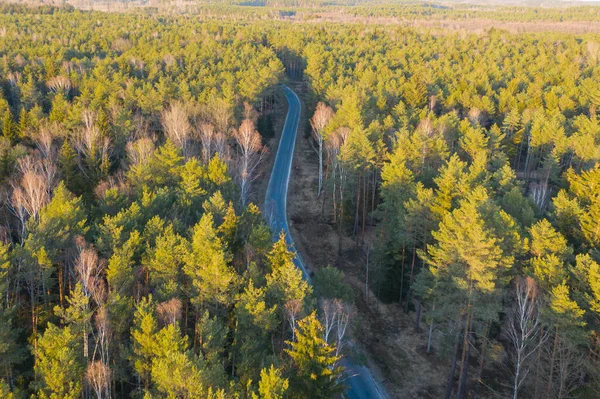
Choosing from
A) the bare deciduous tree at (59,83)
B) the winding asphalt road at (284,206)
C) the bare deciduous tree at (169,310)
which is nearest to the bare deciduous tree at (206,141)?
the winding asphalt road at (284,206)

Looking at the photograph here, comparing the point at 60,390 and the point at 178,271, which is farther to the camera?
the point at 178,271

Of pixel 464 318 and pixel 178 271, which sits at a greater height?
pixel 178 271

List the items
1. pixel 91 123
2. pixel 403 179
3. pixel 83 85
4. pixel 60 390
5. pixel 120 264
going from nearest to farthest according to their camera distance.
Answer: pixel 60 390
pixel 120 264
pixel 403 179
pixel 91 123
pixel 83 85

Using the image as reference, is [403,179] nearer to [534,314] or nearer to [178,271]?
[534,314]

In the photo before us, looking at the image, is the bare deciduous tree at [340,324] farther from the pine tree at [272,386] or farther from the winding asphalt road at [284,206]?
the pine tree at [272,386]

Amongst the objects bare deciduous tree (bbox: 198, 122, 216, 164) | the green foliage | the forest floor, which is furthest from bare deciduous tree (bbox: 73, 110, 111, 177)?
the green foliage

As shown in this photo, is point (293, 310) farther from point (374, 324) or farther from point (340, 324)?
point (374, 324)

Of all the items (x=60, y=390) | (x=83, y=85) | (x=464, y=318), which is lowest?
(x=464, y=318)

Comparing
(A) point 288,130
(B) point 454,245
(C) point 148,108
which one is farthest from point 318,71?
(B) point 454,245
